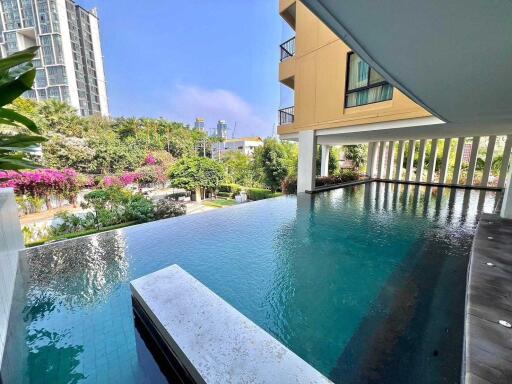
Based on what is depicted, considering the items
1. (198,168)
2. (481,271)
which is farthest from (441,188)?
(198,168)

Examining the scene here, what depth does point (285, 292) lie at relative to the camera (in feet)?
12.0

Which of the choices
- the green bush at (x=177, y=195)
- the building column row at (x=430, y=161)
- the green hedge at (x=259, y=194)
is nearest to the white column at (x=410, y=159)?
the building column row at (x=430, y=161)

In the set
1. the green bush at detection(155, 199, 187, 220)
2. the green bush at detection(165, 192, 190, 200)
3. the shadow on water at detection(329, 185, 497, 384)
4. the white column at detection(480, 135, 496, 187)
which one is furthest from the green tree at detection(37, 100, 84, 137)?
the white column at detection(480, 135, 496, 187)

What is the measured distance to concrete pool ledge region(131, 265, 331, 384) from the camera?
4.64 feet

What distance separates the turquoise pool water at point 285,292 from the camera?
244cm

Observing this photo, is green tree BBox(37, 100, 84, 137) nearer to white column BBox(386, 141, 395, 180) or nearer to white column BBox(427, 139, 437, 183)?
white column BBox(386, 141, 395, 180)

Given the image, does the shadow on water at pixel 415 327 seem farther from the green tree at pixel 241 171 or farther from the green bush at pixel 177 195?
the green tree at pixel 241 171

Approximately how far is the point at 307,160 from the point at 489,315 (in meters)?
9.11

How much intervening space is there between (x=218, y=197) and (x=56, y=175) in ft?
33.2

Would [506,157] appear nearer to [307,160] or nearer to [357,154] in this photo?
[357,154]

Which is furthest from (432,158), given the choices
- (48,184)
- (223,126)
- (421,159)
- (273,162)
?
(223,126)

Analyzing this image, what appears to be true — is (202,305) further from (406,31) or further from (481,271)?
(481,271)

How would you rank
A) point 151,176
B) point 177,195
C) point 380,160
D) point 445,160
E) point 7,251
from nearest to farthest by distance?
point 7,251 < point 445,160 < point 380,160 < point 177,195 < point 151,176

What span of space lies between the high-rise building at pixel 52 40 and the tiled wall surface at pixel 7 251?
4819cm
